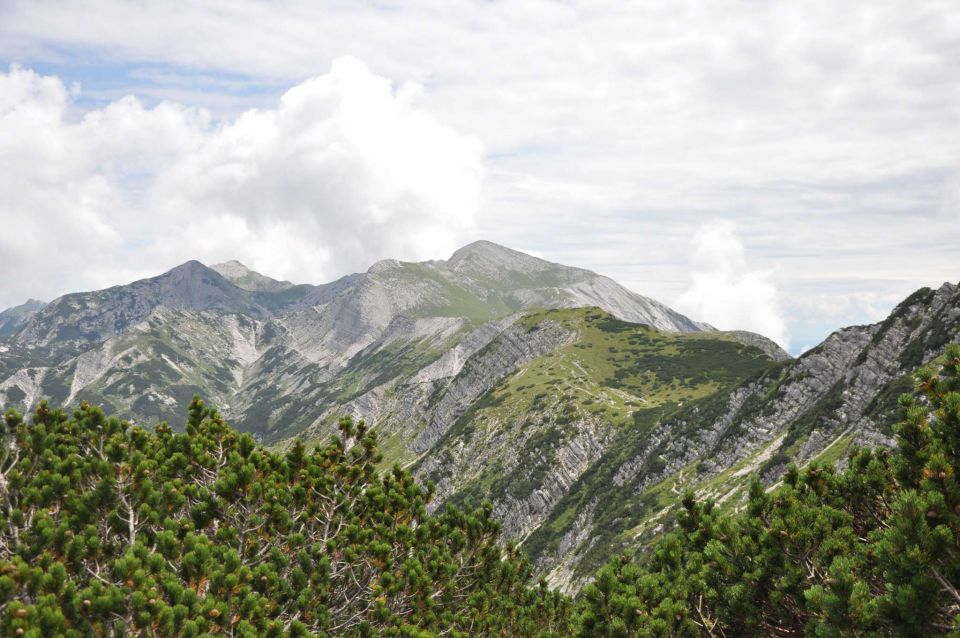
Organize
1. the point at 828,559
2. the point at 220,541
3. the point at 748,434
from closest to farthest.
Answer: the point at 828,559 → the point at 220,541 → the point at 748,434

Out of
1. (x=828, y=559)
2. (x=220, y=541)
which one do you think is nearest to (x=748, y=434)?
(x=828, y=559)

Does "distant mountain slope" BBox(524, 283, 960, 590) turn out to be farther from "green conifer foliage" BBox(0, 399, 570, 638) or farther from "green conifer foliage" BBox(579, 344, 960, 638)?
"green conifer foliage" BBox(0, 399, 570, 638)

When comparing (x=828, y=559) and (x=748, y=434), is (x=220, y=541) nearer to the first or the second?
(x=828, y=559)

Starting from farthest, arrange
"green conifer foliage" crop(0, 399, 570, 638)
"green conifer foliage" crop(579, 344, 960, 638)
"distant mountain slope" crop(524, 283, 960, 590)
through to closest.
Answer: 1. "distant mountain slope" crop(524, 283, 960, 590)
2. "green conifer foliage" crop(0, 399, 570, 638)
3. "green conifer foliage" crop(579, 344, 960, 638)

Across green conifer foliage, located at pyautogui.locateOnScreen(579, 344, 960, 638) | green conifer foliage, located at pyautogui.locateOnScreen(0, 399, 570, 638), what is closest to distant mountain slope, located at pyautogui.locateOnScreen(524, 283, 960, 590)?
green conifer foliage, located at pyautogui.locateOnScreen(579, 344, 960, 638)

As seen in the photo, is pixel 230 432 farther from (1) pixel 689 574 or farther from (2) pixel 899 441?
(2) pixel 899 441

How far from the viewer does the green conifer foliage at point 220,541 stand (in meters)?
11.9

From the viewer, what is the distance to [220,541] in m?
17.2

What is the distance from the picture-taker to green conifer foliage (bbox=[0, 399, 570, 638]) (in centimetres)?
1187

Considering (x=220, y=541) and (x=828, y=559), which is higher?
(x=828, y=559)

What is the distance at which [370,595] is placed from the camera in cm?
1958

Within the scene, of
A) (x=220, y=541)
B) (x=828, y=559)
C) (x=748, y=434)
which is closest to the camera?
(x=828, y=559)

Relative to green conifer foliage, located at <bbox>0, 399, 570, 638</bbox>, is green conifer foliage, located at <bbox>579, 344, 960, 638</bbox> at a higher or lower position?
higher

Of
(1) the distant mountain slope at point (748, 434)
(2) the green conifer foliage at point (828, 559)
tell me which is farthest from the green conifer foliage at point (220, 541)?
(1) the distant mountain slope at point (748, 434)
